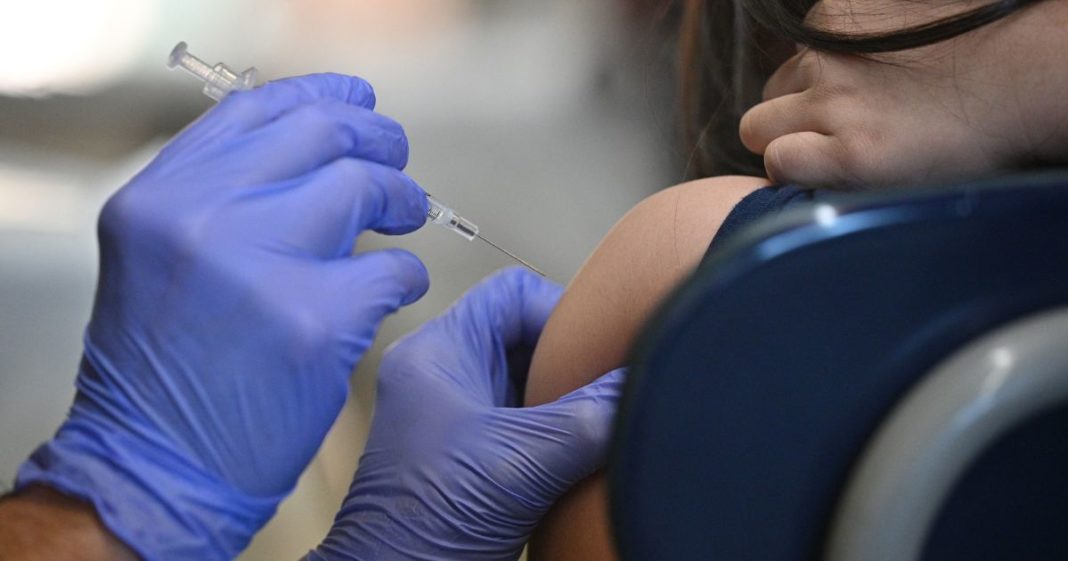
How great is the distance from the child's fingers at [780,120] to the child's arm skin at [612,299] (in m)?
0.04

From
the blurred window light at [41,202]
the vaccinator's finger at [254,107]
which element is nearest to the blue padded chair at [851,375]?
the vaccinator's finger at [254,107]

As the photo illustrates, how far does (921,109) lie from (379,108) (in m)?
→ 1.25

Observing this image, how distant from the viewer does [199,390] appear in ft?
2.35

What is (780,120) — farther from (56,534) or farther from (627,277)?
(56,534)

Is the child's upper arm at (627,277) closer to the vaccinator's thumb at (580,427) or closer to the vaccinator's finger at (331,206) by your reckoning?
the vaccinator's thumb at (580,427)

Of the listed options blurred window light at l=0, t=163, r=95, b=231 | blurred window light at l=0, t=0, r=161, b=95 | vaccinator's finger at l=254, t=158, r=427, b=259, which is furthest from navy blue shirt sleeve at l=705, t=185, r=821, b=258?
blurred window light at l=0, t=0, r=161, b=95

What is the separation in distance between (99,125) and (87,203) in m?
0.16

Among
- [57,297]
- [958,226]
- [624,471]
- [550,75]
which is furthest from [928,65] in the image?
[57,297]

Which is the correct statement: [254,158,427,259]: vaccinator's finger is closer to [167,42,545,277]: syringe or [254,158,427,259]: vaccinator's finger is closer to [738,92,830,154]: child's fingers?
[167,42,545,277]: syringe

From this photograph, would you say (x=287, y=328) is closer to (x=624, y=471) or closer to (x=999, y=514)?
(x=624, y=471)

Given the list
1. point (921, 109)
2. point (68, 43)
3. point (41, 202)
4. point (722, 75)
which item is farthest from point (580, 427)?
point (68, 43)

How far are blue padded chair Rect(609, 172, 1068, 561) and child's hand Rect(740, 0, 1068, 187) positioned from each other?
0.89ft

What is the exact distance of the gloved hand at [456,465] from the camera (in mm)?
882

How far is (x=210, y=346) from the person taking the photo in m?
0.71
